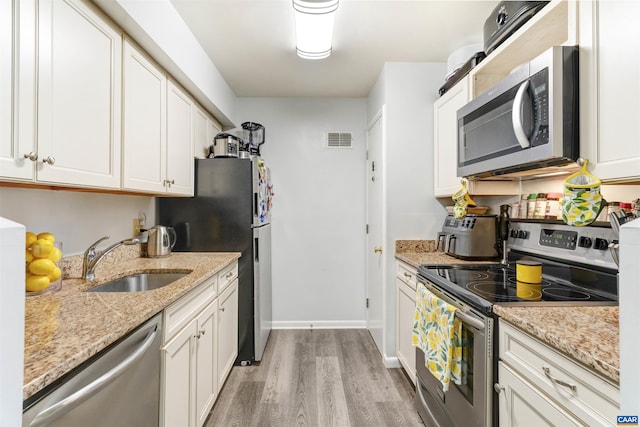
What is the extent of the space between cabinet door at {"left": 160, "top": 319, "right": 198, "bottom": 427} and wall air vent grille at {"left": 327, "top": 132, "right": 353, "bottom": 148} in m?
2.39

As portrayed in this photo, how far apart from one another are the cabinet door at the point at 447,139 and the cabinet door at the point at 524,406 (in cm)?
134

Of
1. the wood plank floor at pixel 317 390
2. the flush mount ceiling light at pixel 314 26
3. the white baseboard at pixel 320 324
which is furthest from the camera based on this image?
the white baseboard at pixel 320 324

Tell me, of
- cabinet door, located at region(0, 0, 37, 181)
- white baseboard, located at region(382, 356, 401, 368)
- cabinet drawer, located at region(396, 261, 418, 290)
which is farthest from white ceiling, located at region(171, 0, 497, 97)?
white baseboard, located at region(382, 356, 401, 368)

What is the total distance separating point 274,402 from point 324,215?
6.12 feet

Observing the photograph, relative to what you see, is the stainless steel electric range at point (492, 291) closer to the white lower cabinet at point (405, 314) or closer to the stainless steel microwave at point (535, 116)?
the white lower cabinet at point (405, 314)

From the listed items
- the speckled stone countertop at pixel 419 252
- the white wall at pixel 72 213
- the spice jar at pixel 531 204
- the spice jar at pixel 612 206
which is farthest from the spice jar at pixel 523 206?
the white wall at pixel 72 213

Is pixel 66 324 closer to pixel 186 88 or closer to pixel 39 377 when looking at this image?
pixel 39 377

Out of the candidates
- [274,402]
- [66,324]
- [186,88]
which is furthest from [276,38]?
[274,402]

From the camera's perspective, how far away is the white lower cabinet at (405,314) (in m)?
2.22

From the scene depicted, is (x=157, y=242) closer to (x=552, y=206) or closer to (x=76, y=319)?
(x=76, y=319)

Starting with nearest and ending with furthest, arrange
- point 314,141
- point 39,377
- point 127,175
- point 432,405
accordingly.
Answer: point 39,377, point 127,175, point 432,405, point 314,141

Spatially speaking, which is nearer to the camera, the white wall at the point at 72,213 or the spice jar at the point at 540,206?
the white wall at the point at 72,213

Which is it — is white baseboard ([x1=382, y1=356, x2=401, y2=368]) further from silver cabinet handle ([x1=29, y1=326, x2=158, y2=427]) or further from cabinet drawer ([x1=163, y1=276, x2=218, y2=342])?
silver cabinet handle ([x1=29, y1=326, x2=158, y2=427])

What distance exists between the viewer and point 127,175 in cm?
163
